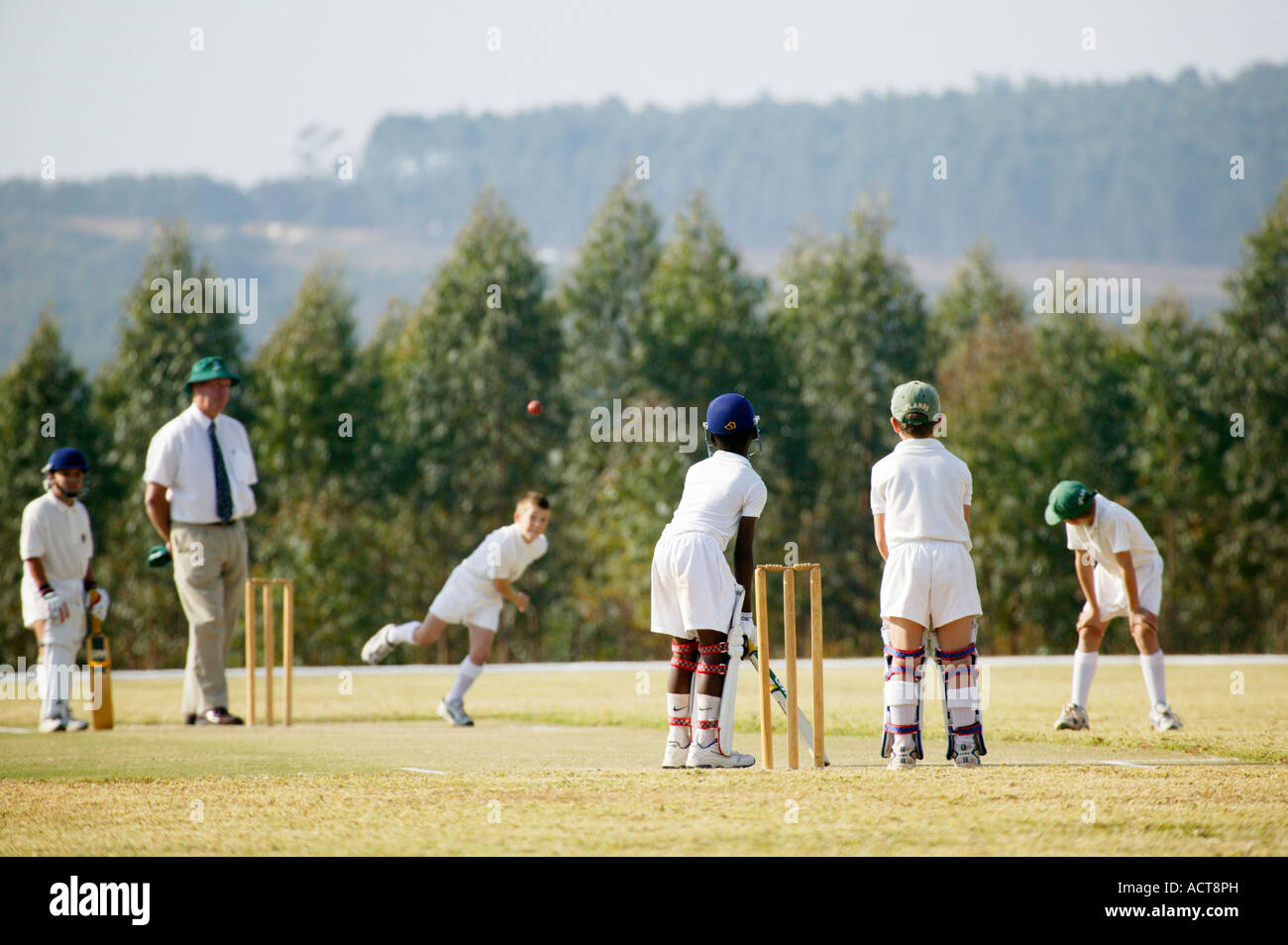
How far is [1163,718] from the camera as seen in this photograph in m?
9.40

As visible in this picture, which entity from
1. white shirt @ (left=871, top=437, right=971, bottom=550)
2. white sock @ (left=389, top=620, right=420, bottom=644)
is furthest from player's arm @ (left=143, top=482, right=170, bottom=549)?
white shirt @ (left=871, top=437, right=971, bottom=550)

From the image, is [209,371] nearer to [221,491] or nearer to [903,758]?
[221,491]

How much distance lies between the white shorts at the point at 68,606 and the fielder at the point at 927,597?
22.5 ft

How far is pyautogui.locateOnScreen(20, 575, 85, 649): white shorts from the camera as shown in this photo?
10945 millimetres

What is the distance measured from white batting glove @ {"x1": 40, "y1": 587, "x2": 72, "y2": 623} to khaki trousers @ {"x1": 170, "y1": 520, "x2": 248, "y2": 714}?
3.22 ft

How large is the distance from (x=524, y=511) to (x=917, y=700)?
528cm

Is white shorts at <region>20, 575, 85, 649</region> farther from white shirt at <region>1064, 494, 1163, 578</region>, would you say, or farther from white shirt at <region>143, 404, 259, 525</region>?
white shirt at <region>1064, 494, 1163, 578</region>

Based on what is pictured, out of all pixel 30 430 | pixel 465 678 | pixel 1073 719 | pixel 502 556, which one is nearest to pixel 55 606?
pixel 465 678

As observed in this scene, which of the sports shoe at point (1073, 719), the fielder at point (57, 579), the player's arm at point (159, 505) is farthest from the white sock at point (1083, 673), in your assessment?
the fielder at point (57, 579)

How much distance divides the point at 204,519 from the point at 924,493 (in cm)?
590

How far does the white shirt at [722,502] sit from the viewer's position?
7125 mm

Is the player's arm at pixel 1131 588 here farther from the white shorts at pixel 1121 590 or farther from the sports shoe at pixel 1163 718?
the sports shoe at pixel 1163 718

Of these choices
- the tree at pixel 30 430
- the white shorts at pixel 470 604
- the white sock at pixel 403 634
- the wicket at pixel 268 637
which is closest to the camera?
the wicket at pixel 268 637
